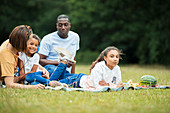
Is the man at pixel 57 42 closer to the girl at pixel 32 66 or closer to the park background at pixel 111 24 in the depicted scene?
the girl at pixel 32 66

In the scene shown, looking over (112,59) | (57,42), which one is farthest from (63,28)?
(112,59)

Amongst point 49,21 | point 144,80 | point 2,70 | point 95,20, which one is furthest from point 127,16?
point 2,70

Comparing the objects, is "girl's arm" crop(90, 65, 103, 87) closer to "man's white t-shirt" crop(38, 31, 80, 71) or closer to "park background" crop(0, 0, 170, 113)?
"man's white t-shirt" crop(38, 31, 80, 71)

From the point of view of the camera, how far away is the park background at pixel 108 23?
2281cm

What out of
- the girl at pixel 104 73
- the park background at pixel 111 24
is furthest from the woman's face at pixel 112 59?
the park background at pixel 111 24

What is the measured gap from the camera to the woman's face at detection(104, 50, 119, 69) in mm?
5453

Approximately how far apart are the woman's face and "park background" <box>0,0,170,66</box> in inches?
703

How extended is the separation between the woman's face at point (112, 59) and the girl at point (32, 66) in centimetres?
130

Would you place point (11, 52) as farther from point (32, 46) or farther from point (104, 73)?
point (104, 73)

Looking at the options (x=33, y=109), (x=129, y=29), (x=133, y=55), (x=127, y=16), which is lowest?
(x=33, y=109)

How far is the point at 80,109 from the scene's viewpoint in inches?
124

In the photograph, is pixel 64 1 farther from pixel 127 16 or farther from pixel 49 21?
pixel 127 16

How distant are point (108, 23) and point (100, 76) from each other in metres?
23.4

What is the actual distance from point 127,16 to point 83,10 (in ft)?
21.1
